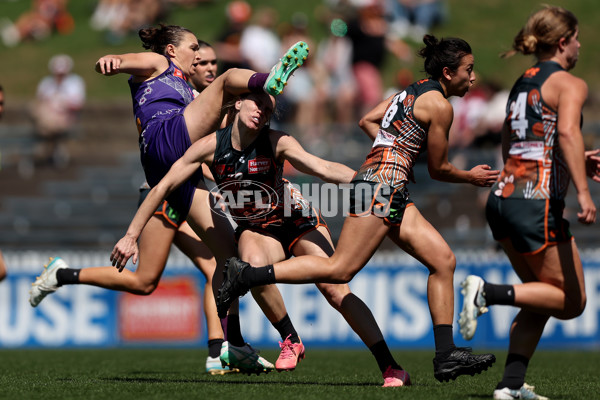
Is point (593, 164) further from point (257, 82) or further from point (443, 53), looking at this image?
point (257, 82)

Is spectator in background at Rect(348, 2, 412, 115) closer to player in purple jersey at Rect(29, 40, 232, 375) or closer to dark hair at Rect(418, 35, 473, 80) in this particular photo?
player in purple jersey at Rect(29, 40, 232, 375)

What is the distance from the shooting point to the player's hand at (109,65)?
6484 millimetres

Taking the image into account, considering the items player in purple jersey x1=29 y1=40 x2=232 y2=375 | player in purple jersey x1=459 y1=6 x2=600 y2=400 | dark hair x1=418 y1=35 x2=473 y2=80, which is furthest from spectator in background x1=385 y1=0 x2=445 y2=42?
player in purple jersey x1=459 y1=6 x2=600 y2=400

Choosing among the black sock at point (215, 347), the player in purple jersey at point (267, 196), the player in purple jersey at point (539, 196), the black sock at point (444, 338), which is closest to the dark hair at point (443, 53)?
the player in purple jersey at point (539, 196)

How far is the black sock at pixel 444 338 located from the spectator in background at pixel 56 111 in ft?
37.9

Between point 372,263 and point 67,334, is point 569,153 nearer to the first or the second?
point 372,263

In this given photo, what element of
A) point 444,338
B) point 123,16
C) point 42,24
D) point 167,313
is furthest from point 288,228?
point 42,24

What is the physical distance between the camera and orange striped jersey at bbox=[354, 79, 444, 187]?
5.93m

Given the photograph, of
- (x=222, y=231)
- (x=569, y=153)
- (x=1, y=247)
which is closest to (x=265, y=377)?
(x=222, y=231)

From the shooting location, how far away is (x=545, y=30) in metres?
5.19

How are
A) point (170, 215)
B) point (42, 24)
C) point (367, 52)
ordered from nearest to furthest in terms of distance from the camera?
point (170, 215)
point (367, 52)
point (42, 24)

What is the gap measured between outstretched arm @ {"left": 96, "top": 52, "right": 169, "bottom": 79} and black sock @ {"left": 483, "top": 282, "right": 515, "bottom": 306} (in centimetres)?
302

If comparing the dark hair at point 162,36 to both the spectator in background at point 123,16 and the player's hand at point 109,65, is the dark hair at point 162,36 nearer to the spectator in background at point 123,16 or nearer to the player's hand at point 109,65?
the player's hand at point 109,65

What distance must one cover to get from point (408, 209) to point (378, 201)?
28cm
